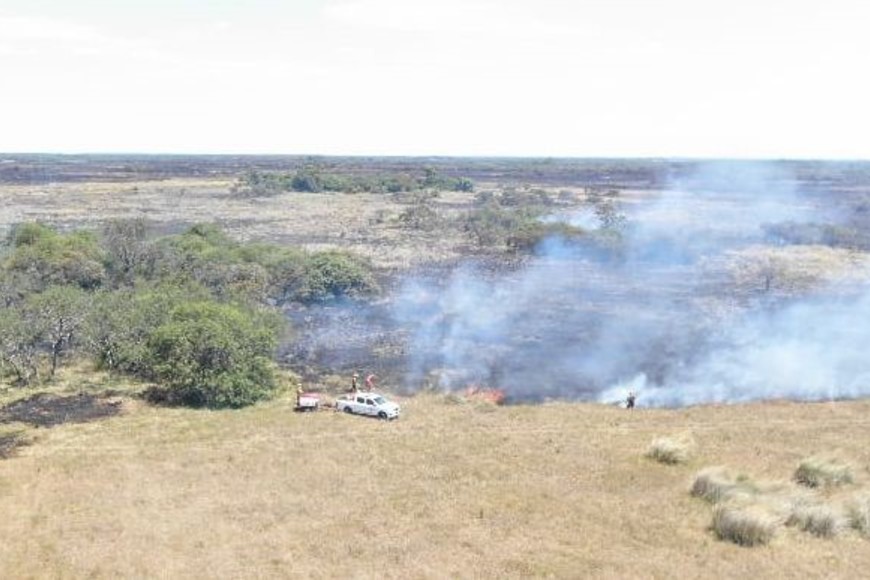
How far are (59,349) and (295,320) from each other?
17.6m

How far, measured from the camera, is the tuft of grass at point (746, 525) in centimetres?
2627

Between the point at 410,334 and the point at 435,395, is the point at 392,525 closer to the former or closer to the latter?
the point at 435,395

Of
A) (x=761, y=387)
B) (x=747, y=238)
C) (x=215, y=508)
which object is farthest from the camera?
(x=747, y=238)

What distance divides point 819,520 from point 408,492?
1388 cm

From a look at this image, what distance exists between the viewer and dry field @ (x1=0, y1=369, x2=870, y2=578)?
25.3 m

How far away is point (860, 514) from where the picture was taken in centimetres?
2719

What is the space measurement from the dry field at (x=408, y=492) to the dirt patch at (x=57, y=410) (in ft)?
3.50

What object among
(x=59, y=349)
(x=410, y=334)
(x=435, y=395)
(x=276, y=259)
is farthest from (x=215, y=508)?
(x=276, y=259)

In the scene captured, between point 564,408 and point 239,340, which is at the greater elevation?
point 239,340

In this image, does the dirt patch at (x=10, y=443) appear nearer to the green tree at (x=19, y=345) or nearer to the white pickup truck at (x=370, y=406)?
the green tree at (x=19, y=345)

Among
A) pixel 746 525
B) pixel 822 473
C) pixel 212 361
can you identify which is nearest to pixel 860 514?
pixel 822 473

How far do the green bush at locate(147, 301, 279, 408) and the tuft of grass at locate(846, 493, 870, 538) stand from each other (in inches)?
1093

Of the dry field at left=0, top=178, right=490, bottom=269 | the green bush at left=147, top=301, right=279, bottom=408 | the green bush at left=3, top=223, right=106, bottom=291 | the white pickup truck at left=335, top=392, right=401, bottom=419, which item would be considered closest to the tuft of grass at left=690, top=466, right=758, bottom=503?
the white pickup truck at left=335, top=392, right=401, bottom=419

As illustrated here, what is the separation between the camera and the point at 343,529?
1089 inches
